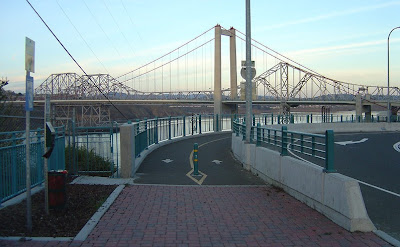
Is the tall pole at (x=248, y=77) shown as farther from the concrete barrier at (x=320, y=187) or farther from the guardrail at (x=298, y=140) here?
the concrete barrier at (x=320, y=187)

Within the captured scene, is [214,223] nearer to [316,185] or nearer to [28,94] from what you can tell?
[316,185]

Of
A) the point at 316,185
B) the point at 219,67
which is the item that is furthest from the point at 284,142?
the point at 219,67

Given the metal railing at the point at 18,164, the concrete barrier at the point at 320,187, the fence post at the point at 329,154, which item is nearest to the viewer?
the concrete barrier at the point at 320,187

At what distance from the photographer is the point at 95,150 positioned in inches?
454

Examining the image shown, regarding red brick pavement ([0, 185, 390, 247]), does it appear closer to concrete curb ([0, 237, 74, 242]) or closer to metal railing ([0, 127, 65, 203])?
concrete curb ([0, 237, 74, 242])

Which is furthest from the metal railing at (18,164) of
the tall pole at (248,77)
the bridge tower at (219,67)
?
the bridge tower at (219,67)

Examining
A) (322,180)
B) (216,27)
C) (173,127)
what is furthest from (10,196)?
(216,27)

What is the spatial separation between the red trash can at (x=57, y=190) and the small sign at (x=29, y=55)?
1915mm

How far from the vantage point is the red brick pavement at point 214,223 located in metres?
5.60

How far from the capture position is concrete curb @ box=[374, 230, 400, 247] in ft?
17.8

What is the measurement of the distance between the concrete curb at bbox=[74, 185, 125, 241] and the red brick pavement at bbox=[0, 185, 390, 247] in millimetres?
78

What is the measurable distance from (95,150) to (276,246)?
24.0 ft

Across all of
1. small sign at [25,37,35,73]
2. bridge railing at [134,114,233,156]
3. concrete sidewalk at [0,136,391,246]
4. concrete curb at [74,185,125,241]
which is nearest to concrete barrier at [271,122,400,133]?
bridge railing at [134,114,233,156]

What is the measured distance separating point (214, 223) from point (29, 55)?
12.5 feet
